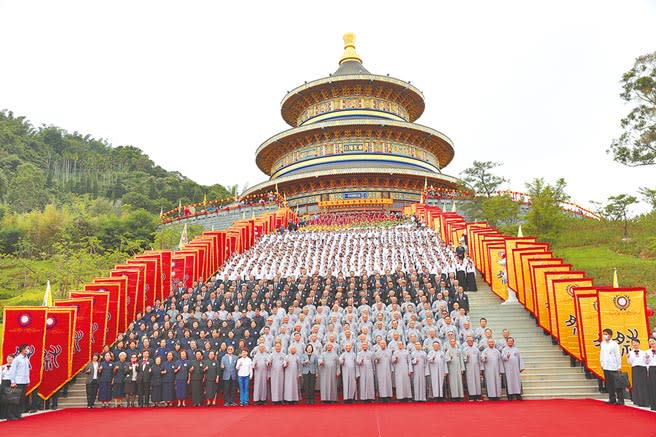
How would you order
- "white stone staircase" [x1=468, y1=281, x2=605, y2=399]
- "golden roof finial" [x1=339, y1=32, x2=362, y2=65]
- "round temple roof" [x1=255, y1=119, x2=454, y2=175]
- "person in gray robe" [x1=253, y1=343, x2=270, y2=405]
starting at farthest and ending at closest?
"golden roof finial" [x1=339, y1=32, x2=362, y2=65] < "round temple roof" [x1=255, y1=119, x2=454, y2=175] < "person in gray robe" [x1=253, y1=343, x2=270, y2=405] < "white stone staircase" [x1=468, y1=281, x2=605, y2=399]

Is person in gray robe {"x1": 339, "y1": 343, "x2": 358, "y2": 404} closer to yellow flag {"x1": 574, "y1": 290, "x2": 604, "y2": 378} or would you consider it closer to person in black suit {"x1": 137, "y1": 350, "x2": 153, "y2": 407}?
person in black suit {"x1": 137, "y1": 350, "x2": 153, "y2": 407}

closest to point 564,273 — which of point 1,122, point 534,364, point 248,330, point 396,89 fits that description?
point 534,364

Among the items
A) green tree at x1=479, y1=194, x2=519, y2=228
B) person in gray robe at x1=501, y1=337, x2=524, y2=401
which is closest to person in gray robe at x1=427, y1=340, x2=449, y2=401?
person in gray robe at x1=501, y1=337, x2=524, y2=401

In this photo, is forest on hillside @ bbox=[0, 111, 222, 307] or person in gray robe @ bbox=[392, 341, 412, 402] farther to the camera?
forest on hillside @ bbox=[0, 111, 222, 307]

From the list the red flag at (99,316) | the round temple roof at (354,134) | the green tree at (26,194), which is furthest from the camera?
the green tree at (26,194)

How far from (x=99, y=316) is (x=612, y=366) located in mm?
9208

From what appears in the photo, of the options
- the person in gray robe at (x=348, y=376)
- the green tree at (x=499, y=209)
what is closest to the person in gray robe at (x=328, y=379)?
the person in gray robe at (x=348, y=376)

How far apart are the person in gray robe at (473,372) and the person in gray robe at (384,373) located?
4.11ft

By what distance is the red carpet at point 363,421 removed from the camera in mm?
6078

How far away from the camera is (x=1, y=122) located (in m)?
64.6

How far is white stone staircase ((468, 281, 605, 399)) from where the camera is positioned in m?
8.61

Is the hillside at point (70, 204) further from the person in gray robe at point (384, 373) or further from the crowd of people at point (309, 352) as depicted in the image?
the person in gray robe at point (384, 373)

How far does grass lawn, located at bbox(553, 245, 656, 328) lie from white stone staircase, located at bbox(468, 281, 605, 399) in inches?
116

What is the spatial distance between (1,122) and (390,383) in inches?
2797
